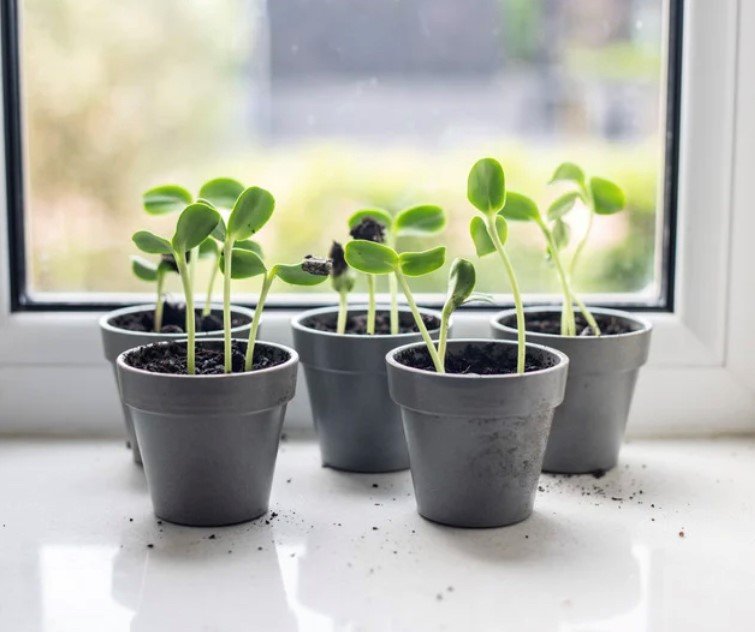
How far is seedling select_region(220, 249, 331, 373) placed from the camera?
2.85ft

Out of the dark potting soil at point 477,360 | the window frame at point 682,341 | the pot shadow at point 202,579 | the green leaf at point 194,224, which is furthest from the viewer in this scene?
the window frame at point 682,341

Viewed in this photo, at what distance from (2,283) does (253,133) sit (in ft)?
1.20

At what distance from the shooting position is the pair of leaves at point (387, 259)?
0.84m

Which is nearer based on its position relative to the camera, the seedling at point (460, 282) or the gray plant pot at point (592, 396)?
the seedling at point (460, 282)

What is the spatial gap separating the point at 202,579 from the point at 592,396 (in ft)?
1.43

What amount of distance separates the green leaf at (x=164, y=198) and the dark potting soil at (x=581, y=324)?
364 mm

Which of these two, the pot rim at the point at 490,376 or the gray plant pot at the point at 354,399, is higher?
the pot rim at the point at 490,376

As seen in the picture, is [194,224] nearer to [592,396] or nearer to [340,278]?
[340,278]

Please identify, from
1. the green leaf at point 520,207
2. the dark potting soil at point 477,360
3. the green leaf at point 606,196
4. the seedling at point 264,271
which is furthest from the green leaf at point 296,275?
the green leaf at point 606,196

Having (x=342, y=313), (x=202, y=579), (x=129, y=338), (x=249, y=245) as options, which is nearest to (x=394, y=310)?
(x=342, y=313)

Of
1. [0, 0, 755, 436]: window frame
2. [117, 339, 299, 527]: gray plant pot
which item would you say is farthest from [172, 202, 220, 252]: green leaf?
[0, 0, 755, 436]: window frame

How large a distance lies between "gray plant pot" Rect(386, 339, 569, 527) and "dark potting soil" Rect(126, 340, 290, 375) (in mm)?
121

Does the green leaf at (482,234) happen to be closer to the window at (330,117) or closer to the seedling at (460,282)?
the seedling at (460,282)

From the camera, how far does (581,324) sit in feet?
3.63
